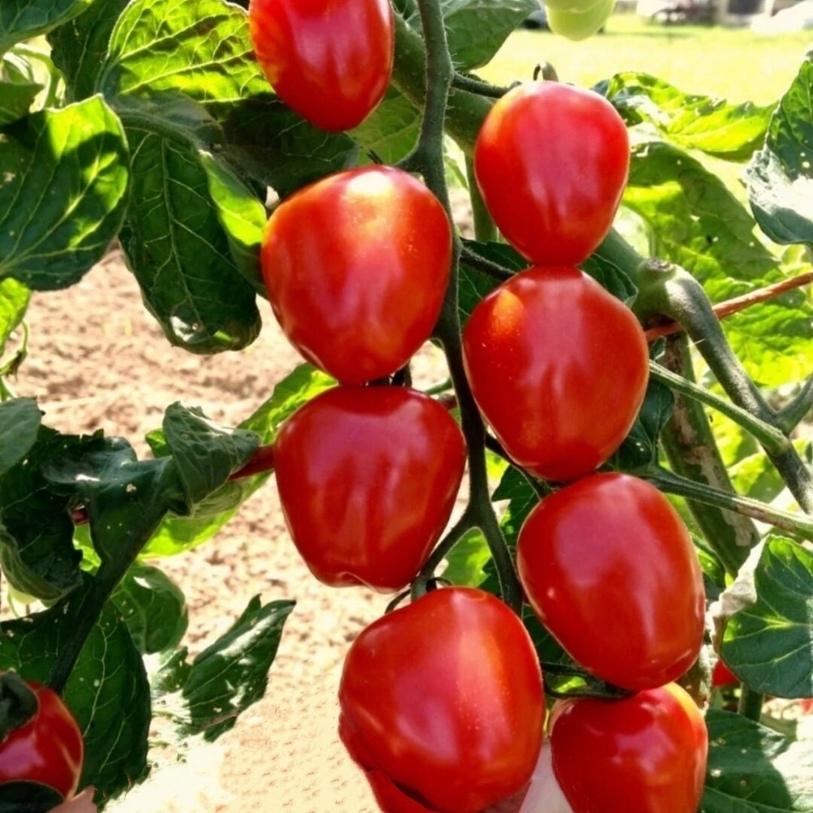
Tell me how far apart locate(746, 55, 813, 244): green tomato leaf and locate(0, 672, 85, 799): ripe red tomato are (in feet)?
1.64

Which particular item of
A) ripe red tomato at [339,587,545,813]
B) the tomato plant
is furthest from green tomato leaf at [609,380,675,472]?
ripe red tomato at [339,587,545,813]

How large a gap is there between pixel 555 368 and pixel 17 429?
0.24 meters

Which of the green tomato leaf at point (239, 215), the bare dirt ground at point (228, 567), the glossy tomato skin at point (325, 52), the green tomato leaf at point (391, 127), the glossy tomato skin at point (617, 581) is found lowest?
the bare dirt ground at point (228, 567)

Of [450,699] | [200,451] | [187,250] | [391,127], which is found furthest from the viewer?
[391,127]

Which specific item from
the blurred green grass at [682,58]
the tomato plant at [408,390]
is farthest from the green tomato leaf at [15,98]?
the blurred green grass at [682,58]

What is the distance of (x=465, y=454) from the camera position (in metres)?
0.53

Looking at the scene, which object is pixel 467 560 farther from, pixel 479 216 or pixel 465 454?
pixel 465 454

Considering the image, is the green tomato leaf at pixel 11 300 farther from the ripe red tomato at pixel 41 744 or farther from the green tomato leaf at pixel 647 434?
the green tomato leaf at pixel 647 434

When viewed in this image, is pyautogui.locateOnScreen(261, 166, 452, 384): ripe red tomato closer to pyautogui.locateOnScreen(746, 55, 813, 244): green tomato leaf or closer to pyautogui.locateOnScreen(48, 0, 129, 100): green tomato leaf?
pyautogui.locateOnScreen(48, 0, 129, 100): green tomato leaf

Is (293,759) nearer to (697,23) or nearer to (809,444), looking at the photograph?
(809,444)

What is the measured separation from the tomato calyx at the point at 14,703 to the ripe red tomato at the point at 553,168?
0.30 meters

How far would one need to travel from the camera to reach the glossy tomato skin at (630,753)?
527 millimetres

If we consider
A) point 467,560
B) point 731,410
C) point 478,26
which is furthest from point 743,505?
point 467,560

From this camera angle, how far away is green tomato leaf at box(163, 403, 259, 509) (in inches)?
22.1
